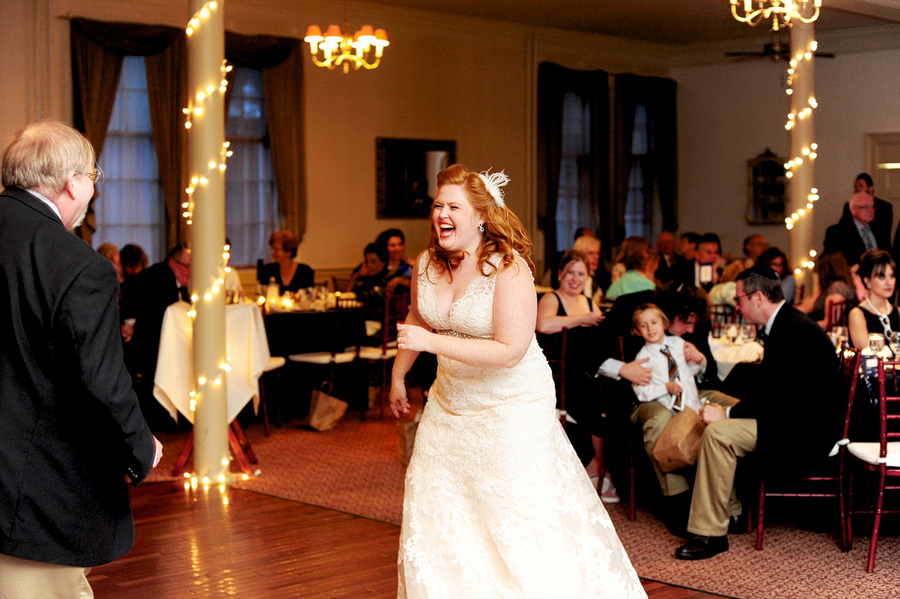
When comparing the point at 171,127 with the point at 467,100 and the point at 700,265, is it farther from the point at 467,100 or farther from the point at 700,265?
the point at 700,265

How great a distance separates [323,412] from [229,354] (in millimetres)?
1420

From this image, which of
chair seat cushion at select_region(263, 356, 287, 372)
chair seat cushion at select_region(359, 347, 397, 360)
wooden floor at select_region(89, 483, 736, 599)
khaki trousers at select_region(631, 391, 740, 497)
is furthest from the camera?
chair seat cushion at select_region(359, 347, 397, 360)

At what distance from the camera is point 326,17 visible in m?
11.0

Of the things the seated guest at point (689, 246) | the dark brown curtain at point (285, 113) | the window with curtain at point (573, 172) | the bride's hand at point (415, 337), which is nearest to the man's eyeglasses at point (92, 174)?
the bride's hand at point (415, 337)

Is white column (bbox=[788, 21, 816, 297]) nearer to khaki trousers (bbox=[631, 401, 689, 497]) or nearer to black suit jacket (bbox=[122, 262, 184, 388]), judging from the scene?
khaki trousers (bbox=[631, 401, 689, 497])

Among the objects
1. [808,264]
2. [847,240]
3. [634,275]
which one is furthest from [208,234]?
[847,240]

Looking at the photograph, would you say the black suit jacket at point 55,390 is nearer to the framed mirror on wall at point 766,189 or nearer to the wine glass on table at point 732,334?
the wine glass on table at point 732,334

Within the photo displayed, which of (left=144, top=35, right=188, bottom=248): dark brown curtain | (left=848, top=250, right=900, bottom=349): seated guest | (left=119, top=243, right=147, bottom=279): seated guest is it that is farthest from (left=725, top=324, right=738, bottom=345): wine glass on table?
(left=144, top=35, right=188, bottom=248): dark brown curtain

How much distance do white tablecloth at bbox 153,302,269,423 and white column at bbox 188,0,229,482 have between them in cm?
13

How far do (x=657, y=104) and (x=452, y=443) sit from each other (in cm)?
1189

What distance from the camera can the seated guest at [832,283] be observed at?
723 centimetres

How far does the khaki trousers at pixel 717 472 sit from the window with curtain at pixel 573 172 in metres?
8.80

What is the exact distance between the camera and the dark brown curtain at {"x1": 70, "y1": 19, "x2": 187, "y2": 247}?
941 centimetres

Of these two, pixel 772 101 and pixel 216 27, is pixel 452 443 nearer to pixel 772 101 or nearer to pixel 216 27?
pixel 216 27
